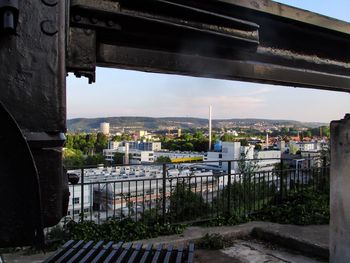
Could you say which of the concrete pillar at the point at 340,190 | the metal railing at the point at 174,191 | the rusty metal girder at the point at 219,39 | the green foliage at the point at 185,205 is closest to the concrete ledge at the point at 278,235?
the green foliage at the point at 185,205

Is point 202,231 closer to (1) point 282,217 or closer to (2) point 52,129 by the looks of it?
(1) point 282,217

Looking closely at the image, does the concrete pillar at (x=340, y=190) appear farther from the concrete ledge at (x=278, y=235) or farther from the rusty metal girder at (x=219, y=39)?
the concrete ledge at (x=278, y=235)

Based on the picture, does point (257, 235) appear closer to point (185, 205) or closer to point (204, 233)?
point (204, 233)

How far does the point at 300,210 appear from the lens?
746cm

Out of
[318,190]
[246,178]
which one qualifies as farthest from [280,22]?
[318,190]

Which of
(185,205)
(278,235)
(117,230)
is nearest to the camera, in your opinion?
(278,235)

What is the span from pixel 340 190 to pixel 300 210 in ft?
12.4

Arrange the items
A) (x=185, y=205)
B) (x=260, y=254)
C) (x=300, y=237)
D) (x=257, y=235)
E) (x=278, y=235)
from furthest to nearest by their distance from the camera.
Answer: (x=185, y=205) → (x=257, y=235) → (x=278, y=235) → (x=300, y=237) → (x=260, y=254)

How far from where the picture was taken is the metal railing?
6.62m

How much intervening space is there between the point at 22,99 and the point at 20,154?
179 mm

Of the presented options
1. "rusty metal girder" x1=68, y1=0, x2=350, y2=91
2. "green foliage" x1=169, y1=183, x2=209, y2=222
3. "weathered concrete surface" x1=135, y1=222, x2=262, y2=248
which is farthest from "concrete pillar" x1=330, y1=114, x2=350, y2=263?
"green foliage" x1=169, y1=183, x2=209, y2=222

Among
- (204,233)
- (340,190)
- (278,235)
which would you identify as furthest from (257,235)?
(340,190)

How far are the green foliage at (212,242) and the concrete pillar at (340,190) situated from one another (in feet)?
7.21

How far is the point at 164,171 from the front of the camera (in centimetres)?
690
